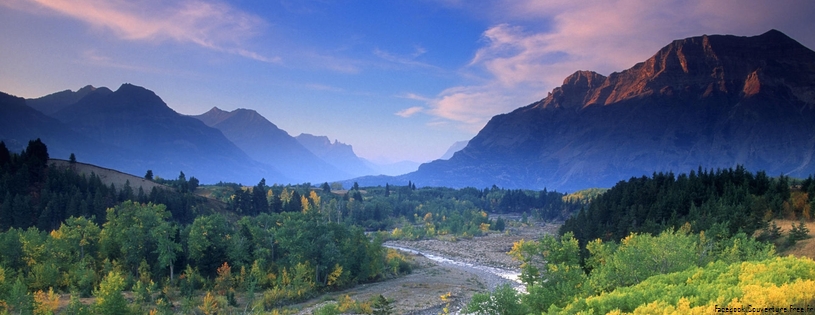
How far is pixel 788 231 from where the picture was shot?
50.3 metres

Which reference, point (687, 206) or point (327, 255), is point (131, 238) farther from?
point (687, 206)

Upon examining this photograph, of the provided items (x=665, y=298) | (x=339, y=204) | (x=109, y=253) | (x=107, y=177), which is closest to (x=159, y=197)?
(x=107, y=177)

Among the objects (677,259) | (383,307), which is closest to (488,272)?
(383,307)

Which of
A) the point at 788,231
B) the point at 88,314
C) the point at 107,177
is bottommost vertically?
the point at 88,314

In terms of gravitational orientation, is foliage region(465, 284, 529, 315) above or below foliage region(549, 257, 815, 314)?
below

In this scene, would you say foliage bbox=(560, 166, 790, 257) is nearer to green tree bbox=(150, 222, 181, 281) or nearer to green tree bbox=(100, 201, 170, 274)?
green tree bbox=(150, 222, 181, 281)

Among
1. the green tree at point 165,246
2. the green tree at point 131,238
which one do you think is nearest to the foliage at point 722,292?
the green tree at point 165,246

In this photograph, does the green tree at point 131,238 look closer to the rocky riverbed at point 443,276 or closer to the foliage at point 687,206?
the rocky riverbed at point 443,276

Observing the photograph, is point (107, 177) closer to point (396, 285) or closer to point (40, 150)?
point (40, 150)

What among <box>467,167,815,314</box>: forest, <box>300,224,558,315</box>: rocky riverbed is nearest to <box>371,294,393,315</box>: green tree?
<box>467,167,815,314</box>: forest

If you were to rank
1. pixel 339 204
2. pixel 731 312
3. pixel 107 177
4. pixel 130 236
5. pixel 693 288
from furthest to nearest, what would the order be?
pixel 339 204 → pixel 107 177 → pixel 130 236 → pixel 693 288 → pixel 731 312

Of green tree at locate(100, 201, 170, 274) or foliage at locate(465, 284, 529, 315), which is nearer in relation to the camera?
foliage at locate(465, 284, 529, 315)

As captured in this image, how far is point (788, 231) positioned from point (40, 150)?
137590 mm

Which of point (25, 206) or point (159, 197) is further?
point (159, 197)
